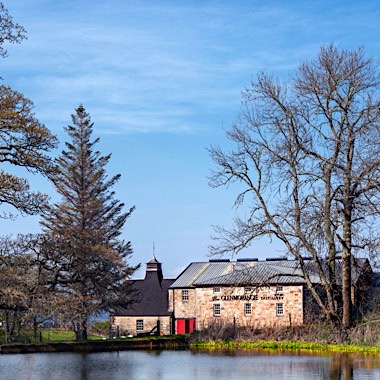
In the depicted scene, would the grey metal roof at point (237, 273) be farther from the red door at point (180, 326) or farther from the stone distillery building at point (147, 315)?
the stone distillery building at point (147, 315)

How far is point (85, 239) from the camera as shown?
41.8m

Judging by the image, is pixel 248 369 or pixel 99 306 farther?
pixel 99 306

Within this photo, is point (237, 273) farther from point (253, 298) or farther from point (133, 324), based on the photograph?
point (133, 324)

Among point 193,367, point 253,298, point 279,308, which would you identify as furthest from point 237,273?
point 193,367

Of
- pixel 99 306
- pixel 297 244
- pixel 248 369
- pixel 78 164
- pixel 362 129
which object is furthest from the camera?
pixel 78 164

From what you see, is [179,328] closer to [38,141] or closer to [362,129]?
[362,129]

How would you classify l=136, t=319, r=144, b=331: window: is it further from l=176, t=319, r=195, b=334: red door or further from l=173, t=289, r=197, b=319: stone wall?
l=176, t=319, r=195, b=334: red door

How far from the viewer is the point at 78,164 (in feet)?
158

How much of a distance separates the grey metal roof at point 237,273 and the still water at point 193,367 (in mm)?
13949

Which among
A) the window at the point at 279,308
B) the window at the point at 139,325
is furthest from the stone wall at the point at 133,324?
the window at the point at 279,308

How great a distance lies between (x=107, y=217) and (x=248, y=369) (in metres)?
28.4

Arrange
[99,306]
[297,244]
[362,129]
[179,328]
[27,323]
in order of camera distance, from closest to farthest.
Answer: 1. [362,129]
2. [297,244]
3. [27,323]
4. [99,306]
5. [179,328]

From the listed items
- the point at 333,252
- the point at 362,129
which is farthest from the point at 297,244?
the point at 362,129

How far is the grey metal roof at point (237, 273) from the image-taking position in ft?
146
